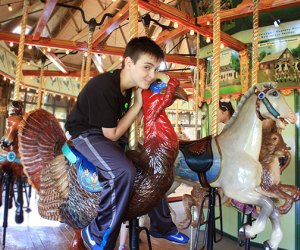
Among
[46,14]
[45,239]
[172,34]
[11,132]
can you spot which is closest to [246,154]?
[11,132]

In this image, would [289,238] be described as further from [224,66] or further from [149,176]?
[149,176]

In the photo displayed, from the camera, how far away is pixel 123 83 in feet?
4.60

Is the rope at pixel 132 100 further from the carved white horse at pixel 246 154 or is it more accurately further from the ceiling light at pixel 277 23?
the ceiling light at pixel 277 23

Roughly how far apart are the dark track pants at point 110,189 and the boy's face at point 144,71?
0.91 ft

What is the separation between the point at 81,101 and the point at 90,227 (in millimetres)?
513

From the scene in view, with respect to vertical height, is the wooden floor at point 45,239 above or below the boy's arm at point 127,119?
below

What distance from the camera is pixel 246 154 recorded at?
2.18 m

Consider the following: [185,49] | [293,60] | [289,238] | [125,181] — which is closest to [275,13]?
[293,60]

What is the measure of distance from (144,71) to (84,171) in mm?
479

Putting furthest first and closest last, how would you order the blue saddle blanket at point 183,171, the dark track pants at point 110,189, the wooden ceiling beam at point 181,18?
1. the wooden ceiling beam at point 181,18
2. the blue saddle blanket at point 183,171
3. the dark track pants at point 110,189

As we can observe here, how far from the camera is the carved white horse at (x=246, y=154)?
2.02m

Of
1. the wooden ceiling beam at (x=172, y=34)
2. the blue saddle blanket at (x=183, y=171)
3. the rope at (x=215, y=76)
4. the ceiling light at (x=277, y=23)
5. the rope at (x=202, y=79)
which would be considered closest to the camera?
the blue saddle blanket at (x=183, y=171)

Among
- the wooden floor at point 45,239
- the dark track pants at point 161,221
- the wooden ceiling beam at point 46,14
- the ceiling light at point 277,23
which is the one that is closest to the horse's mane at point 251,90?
the dark track pants at point 161,221

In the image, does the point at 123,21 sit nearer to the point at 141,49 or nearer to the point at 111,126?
the point at 141,49
